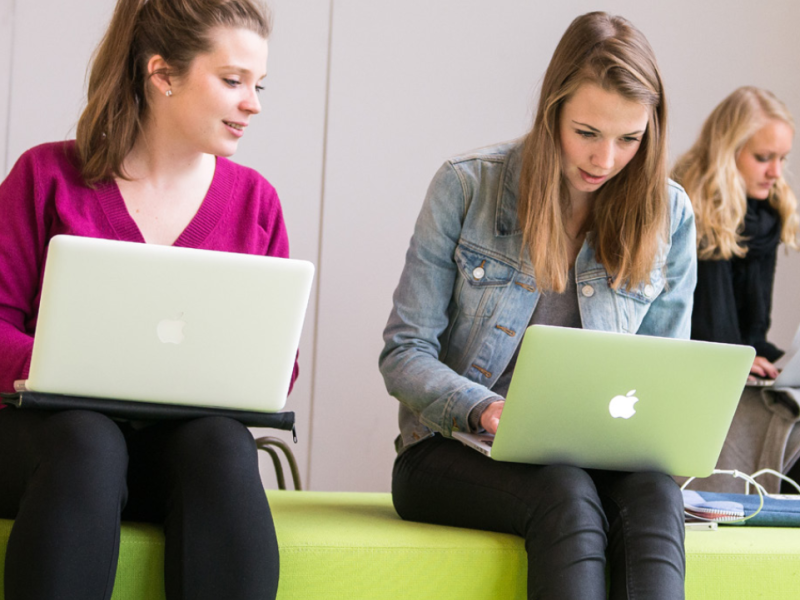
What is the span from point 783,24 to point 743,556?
1.93 meters

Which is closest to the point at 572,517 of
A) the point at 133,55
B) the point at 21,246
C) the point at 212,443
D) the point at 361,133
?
the point at 212,443

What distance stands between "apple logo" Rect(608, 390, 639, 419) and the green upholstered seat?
0.76ft

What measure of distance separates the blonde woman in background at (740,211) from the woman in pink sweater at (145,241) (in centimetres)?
117

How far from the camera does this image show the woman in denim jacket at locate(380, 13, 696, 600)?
57.0 inches

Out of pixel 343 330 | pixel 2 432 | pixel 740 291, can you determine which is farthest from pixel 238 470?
pixel 740 291

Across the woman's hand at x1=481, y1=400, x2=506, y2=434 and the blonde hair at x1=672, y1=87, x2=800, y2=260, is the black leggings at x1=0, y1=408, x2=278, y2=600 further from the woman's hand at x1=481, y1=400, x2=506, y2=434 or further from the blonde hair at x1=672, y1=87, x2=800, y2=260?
the blonde hair at x1=672, y1=87, x2=800, y2=260

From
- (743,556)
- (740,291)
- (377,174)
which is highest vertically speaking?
(377,174)

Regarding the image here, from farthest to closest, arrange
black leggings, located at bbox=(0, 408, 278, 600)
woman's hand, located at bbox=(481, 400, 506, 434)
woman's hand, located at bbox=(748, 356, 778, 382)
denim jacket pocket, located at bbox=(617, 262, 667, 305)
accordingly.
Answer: woman's hand, located at bbox=(748, 356, 778, 382) < denim jacket pocket, located at bbox=(617, 262, 667, 305) < woman's hand, located at bbox=(481, 400, 506, 434) < black leggings, located at bbox=(0, 408, 278, 600)

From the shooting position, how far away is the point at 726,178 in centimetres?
241

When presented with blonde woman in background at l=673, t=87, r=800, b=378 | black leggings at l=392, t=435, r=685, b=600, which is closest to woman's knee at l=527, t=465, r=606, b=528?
black leggings at l=392, t=435, r=685, b=600

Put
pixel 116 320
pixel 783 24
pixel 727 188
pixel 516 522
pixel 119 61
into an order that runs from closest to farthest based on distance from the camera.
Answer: pixel 116 320, pixel 516 522, pixel 119 61, pixel 727 188, pixel 783 24

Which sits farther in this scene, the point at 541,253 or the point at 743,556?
the point at 541,253

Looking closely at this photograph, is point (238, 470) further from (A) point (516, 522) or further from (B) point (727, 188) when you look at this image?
(B) point (727, 188)

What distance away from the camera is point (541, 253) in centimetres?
152
